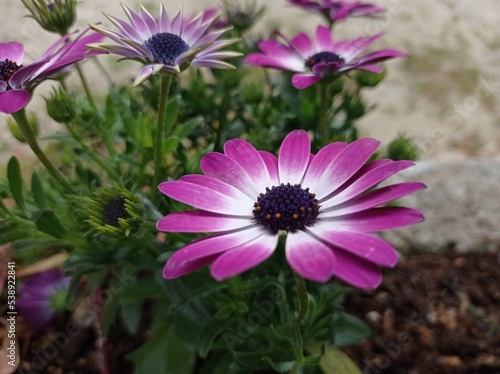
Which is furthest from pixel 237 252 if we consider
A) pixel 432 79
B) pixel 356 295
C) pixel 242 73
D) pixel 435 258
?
pixel 432 79

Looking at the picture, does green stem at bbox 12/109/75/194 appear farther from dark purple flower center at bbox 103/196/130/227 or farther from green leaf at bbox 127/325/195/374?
green leaf at bbox 127/325/195/374

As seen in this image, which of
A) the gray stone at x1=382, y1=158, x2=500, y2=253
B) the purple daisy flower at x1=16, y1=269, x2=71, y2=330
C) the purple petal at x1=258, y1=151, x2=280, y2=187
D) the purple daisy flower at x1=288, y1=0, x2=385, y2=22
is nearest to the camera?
the purple petal at x1=258, y1=151, x2=280, y2=187

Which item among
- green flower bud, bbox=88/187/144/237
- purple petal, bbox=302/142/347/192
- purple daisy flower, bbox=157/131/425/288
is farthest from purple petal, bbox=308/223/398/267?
green flower bud, bbox=88/187/144/237

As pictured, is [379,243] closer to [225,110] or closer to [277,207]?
[277,207]

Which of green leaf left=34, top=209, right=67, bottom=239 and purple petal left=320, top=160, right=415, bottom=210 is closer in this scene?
purple petal left=320, top=160, right=415, bottom=210

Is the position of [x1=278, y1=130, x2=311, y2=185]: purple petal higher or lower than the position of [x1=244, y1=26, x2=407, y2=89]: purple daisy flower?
lower

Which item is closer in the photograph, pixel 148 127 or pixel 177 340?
pixel 148 127
